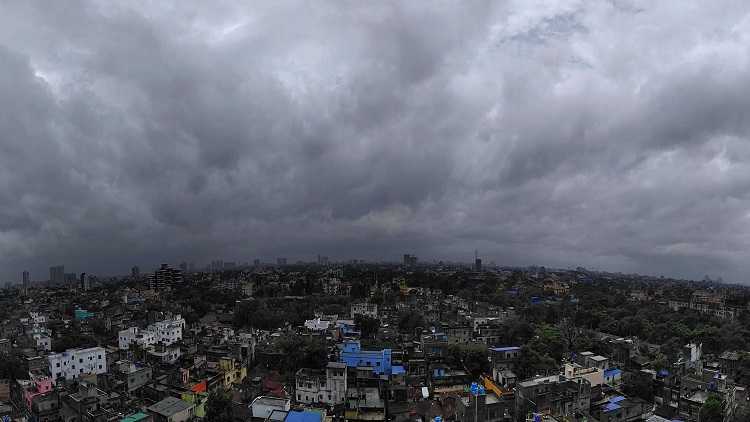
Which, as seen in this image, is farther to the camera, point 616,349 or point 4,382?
point 616,349

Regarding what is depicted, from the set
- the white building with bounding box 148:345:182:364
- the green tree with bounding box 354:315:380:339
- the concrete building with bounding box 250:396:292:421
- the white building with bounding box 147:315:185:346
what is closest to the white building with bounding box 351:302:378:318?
the green tree with bounding box 354:315:380:339

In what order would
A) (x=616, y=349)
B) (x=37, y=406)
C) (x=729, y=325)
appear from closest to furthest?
(x=37, y=406) < (x=616, y=349) < (x=729, y=325)

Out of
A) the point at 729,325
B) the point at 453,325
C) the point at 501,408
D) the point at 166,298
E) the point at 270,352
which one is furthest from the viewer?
the point at 166,298

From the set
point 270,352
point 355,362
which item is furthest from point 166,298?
point 355,362

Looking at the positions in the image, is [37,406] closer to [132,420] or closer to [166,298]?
[132,420]

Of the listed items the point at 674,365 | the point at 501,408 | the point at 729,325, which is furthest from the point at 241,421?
the point at 729,325

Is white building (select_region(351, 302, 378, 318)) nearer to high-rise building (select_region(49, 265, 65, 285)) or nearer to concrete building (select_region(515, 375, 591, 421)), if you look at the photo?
concrete building (select_region(515, 375, 591, 421))

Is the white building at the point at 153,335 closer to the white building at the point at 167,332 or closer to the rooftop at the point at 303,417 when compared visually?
the white building at the point at 167,332
